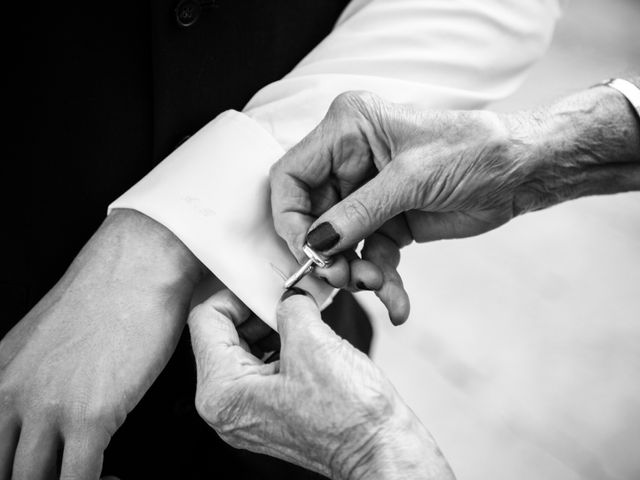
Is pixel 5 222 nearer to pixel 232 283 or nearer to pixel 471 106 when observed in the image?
pixel 232 283

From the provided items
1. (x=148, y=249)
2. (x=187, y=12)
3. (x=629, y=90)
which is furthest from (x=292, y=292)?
(x=629, y=90)

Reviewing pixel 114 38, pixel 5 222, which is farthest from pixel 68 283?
pixel 114 38

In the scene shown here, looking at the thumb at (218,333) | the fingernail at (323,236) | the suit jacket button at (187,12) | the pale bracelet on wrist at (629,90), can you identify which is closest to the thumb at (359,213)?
the fingernail at (323,236)

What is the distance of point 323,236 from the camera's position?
744 millimetres

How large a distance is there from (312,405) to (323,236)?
221 millimetres

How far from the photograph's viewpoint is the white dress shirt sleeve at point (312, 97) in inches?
30.1

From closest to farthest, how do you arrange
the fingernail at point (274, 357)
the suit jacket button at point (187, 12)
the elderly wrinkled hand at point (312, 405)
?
the elderly wrinkled hand at point (312, 405)
the suit jacket button at point (187, 12)
the fingernail at point (274, 357)

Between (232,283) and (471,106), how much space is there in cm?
49

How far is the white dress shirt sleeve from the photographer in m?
0.76

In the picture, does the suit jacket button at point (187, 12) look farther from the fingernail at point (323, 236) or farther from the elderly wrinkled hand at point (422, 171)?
the fingernail at point (323, 236)

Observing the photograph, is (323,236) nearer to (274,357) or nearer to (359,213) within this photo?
(359,213)

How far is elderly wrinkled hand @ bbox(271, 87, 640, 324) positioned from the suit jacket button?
0.69 feet

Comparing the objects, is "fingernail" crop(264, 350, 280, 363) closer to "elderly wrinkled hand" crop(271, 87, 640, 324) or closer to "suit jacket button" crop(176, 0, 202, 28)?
"elderly wrinkled hand" crop(271, 87, 640, 324)

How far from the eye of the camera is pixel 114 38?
771 millimetres
